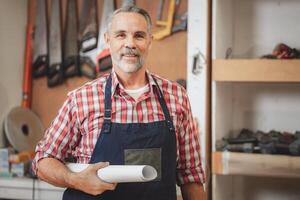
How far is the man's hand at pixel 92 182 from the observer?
1.27m

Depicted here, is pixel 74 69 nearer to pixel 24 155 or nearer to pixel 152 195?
pixel 24 155

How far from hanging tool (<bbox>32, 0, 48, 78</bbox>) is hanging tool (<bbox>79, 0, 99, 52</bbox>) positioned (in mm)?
216

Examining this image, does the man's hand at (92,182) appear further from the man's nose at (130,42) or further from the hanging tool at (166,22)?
the hanging tool at (166,22)

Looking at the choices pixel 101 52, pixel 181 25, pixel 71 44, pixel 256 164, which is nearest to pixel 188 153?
pixel 256 164

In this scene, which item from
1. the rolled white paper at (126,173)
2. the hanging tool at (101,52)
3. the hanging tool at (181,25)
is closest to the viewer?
the rolled white paper at (126,173)

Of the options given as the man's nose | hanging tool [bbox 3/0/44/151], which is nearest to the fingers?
the man's nose

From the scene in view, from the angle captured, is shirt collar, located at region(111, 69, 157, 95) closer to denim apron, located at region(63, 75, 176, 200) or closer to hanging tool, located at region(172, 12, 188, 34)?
denim apron, located at region(63, 75, 176, 200)

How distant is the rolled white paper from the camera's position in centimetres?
120

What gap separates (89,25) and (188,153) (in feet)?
4.42

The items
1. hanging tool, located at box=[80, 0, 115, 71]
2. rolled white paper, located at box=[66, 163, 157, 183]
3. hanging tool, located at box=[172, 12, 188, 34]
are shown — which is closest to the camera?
rolled white paper, located at box=[66, 163, 157, 183]

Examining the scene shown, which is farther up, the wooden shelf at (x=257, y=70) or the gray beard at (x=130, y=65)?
the wooden shelf at (x=257, y=70)

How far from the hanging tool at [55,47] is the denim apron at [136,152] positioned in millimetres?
1343

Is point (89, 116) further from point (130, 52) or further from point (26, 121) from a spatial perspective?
point (26, 121)

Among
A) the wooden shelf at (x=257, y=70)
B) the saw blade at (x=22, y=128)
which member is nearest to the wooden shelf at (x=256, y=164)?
the wooden shelf at (x=257, y=70)
